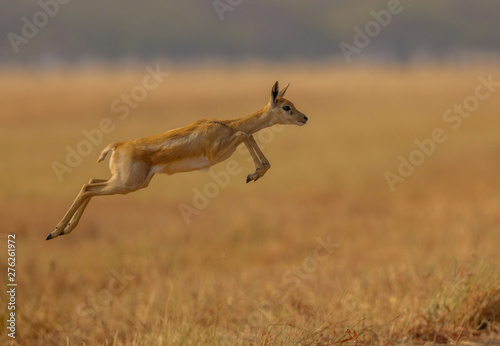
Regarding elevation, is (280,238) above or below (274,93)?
below

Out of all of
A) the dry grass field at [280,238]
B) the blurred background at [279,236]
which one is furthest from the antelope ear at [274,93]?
the blurred background at [279,236]

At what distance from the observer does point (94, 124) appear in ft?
187

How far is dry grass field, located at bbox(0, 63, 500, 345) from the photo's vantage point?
941 centimetres

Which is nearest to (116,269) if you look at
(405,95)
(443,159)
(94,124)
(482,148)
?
(443,159)

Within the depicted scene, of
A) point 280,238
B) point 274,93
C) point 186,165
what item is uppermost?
point 274,93

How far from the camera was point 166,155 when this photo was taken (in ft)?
14.4

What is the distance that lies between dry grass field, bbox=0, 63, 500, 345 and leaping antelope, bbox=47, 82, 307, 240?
2.82m

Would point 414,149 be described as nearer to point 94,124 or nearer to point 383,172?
point 383,172

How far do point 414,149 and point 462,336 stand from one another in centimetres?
3209

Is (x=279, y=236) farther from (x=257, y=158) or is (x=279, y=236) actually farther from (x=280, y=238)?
(x=257, y=158)

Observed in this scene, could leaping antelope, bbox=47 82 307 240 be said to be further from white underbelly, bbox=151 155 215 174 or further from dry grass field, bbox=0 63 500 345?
dry grass field, bbox=0 63 500 345

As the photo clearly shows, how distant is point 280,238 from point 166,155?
800 inches

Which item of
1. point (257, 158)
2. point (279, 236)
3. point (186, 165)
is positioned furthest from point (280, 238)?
point (186, 165)

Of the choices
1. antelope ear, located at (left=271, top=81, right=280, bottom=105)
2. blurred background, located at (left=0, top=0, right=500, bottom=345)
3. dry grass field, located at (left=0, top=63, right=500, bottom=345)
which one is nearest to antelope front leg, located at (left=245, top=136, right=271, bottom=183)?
antelope ear, located at (left=271, top=81, right=280, bottom=105)
